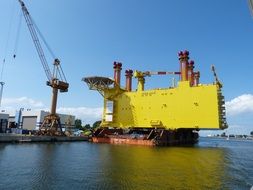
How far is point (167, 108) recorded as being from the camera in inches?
2805

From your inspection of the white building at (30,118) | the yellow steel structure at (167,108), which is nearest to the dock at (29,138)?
the yellow steel structure at (167,108)

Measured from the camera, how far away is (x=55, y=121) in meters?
75.6

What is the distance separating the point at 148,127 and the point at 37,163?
163 feet

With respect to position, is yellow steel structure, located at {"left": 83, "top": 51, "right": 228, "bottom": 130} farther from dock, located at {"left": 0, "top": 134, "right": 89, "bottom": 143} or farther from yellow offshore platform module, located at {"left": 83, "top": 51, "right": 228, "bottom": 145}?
dock, located at {"left": 0, "top": 134, "right": 89, "bottom": 143}

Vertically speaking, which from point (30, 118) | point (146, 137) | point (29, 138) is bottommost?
point (29, 138)

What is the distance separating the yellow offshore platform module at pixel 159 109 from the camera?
211ft

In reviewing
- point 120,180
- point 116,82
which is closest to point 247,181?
point 120,180

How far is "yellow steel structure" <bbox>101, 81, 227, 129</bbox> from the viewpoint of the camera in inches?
2517

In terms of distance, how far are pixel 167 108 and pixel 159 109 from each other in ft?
8.98

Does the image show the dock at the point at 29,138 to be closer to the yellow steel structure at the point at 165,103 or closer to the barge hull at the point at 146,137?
the barge hull at the point at 146,137

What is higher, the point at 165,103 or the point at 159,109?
the point at 165,103

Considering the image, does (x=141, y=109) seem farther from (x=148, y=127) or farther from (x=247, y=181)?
(x=247, y=181)

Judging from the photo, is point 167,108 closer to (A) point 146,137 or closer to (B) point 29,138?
(A) point 146,137

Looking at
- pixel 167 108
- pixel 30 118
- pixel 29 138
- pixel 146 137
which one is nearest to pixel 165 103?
pixel 167 108
